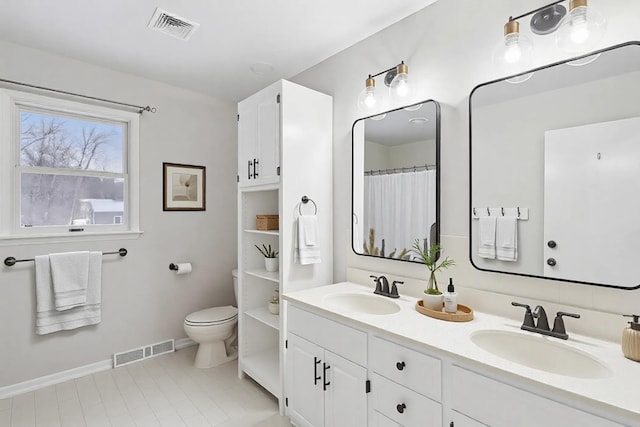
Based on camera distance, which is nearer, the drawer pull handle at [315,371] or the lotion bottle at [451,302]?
the lotion bottle at [451,302]

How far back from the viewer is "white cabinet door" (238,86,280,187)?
7.42 ft

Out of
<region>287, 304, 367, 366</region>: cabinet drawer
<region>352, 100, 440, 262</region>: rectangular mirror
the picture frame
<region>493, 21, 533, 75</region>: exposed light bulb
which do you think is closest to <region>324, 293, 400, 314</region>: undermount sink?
<region>287, 304, 367, 366</region>: cabinet drawer

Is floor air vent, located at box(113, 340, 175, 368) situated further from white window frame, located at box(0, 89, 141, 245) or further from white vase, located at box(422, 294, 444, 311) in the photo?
white vase, located at box(422, 294, 444, 311)

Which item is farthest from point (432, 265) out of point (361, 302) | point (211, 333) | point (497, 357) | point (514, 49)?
point (211, 333)

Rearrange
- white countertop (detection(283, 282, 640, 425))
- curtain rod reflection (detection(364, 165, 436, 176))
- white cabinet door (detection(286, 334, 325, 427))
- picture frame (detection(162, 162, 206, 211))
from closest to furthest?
white countertop (detection(283, 282, 640, 425)) < white cabinet door (detection(286, 334, 325, 427)) < curtain rod reflection (detection(364, 165, 436, 176)) < picture frame (detection(162, 162, 206, 211))

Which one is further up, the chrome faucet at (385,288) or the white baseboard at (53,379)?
the chrome faucet at (385,288)

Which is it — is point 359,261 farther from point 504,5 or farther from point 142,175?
point 142,175

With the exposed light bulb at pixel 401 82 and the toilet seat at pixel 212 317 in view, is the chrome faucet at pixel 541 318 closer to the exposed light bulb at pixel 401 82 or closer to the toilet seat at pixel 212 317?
the exposed light bulb at pixel 401 82

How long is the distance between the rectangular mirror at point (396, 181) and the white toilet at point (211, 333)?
137cm

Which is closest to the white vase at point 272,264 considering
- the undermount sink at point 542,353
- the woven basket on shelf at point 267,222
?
the woven basket on shelf at point 267,222

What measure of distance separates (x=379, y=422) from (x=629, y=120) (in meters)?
1.59

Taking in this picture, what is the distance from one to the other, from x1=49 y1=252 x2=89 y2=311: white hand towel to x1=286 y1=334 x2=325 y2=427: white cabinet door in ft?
5.85

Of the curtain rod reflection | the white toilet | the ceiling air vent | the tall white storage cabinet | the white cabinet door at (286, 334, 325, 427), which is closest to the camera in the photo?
the white cabinet door at (286, 334, 325, 427)

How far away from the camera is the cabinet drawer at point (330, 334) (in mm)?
1565
